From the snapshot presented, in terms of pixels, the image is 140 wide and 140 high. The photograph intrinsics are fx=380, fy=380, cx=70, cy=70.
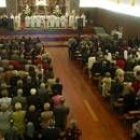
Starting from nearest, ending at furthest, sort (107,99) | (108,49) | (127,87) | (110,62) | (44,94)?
(44,94), (127,87), (107,99), (110,62), (108,49)

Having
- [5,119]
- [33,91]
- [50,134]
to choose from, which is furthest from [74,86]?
[50,134]

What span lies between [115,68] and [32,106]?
17.6ft

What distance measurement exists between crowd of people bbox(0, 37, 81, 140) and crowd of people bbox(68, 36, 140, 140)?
1774 millimetres

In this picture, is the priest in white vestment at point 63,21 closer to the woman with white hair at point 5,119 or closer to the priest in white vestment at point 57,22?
the priest in white vestment at point 57,22

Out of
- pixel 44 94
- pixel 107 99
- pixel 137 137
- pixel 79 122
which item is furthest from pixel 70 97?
pixel 137 137

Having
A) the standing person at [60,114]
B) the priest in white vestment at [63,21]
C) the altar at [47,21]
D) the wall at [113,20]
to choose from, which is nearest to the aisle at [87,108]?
the standing person at [60,114]

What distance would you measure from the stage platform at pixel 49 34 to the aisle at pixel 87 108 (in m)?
7.24

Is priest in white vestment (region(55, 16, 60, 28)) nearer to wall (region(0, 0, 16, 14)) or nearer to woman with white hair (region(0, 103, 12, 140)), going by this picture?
wall (region(0, 0, 16, 14))

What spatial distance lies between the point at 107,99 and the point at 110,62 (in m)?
1.66

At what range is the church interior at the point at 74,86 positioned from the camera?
30.6ft

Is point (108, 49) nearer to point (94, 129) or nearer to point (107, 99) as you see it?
point (107, 99)

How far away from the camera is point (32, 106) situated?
369 inches

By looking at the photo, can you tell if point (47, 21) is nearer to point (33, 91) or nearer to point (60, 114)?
point (33, 91)

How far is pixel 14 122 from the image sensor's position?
9266 millimetres
